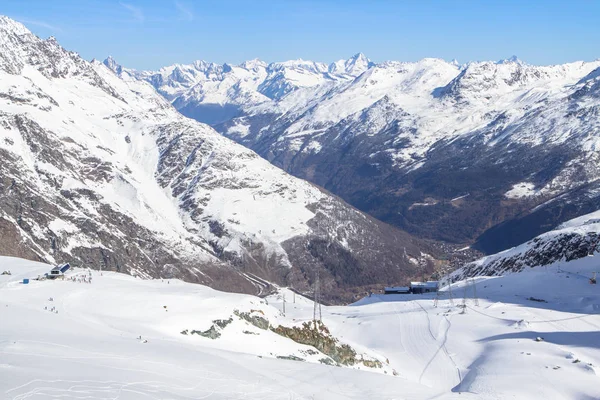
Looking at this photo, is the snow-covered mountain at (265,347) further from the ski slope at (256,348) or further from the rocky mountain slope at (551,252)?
the rocky mountain slope at (551,252)

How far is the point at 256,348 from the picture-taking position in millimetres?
54188

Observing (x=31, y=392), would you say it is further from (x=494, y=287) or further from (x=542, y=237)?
(x=542, y=237)

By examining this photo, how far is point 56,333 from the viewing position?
40.1 meters

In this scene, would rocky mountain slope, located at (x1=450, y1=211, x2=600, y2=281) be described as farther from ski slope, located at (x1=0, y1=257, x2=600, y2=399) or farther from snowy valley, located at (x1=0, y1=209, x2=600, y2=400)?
ski slope, located at (x1=0, y1=257, x2=600, y2=399)

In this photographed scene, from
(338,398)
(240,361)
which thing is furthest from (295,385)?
(240,361)

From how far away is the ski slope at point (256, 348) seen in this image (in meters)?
32.7

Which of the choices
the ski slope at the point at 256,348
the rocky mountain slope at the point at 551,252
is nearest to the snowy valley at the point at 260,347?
the ski slope at the point at 256,348

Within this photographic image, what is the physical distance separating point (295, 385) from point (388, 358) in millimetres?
35362

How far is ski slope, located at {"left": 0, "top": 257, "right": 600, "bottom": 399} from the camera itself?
32.7 metres

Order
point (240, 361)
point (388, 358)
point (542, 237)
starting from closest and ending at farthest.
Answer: point (240, 361), point (388, 358), point (542, 237)

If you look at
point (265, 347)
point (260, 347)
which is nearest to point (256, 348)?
point (260, 347)

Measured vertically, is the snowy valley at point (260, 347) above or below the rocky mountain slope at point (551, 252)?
below

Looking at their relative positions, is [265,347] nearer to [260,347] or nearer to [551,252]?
[260,347]

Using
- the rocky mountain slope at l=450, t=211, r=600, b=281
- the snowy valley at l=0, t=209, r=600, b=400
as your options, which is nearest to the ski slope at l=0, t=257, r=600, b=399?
the snowy valley at l=0, t=209, r=600, b=400
